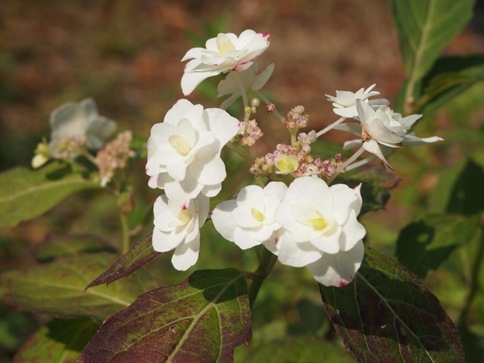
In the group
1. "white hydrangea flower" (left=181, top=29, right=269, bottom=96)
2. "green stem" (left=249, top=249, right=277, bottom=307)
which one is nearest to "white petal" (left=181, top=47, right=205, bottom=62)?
"white hydrangea flower" (left=181, top=29, right=269, bottom=96)

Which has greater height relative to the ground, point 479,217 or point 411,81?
point 411,81

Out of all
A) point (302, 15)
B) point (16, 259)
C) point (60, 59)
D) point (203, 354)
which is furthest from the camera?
point (302, 15)

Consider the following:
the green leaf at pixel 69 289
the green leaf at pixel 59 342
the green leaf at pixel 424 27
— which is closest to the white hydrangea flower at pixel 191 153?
the green leaf at pixel 69 289

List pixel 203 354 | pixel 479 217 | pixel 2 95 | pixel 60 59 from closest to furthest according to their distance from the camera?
1. pixel 203 354
2. pixel 479 217
3. pixel 2 95
4. pixel 60 59

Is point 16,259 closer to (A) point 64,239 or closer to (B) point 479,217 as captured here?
(A) point 64,239

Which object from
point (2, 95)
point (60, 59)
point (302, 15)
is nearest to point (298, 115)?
point (2, 95)

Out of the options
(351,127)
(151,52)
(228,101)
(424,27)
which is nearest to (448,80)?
(424,27)

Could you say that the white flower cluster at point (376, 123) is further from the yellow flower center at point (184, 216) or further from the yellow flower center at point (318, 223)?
the yellow flower center at point (184, 216)
